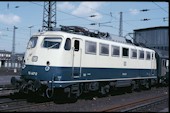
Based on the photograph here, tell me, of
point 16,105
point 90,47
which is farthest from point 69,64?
point 16,105

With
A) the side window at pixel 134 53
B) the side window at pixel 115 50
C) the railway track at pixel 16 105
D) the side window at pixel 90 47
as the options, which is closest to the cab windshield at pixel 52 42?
the side window at pixel 90 47

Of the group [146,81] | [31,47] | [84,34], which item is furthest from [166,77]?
[31,47]

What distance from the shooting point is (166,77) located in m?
31.1

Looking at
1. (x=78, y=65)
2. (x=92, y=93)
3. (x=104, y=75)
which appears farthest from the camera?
(x=92, y=93)

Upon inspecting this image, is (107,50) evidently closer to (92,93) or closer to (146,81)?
(92,93)

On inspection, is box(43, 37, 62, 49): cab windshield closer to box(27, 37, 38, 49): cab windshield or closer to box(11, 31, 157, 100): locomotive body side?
box(11, 31, 157, 100): locomotive body side

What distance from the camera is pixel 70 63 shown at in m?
16.1

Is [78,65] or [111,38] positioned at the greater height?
[111,38]

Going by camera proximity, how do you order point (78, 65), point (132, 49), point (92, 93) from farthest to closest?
point (132, 49)
point (92, 93)
point (78, 65)

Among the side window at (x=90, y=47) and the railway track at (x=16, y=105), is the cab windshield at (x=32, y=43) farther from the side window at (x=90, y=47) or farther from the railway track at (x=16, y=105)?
the railway track at (x=16, y=105)

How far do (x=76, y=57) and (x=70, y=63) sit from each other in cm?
54

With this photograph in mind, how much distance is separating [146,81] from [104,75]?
26.6ft

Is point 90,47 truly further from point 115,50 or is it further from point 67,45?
point 115,50

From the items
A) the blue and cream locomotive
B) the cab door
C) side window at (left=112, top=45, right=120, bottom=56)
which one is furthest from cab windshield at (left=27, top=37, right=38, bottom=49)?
side window at (left=112, top=45, right=120, bottom=56)
